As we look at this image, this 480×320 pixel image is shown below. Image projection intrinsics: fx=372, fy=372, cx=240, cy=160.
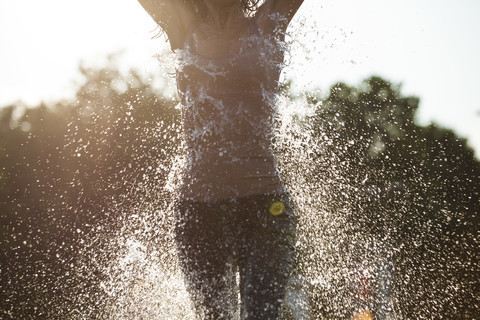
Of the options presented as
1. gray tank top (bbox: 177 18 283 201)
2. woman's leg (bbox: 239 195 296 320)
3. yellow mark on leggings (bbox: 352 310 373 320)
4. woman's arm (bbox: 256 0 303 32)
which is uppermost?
woman's arm (bbox: 256 0 303 32)

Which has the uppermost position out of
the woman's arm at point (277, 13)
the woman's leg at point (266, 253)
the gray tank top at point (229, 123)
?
the woman's arm at point (277, 13)

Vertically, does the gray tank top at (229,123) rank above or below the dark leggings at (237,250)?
above

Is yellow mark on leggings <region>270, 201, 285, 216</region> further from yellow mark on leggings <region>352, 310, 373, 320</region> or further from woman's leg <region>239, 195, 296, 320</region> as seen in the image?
yellow mark on leggings <region>352, 310, 373, 320</region>

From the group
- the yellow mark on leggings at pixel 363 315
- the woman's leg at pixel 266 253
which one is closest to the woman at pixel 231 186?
the woman's leg at pixel 266 253

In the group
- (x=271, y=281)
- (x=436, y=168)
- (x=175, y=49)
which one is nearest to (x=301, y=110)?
(x=175, y=49)

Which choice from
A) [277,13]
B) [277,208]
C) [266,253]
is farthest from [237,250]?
[277,13]

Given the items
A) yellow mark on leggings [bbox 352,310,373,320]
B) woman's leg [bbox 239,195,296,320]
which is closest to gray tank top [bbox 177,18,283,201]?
woman's leg [bbox 239,195,296,320]

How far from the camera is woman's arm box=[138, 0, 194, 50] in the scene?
2.63m

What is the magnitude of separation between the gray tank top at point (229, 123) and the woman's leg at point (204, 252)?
0.40 ft

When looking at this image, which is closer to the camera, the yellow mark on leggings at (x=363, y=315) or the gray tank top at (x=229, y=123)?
the gray tank top at (x=229, y=123)

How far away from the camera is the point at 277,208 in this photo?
2.24 meters

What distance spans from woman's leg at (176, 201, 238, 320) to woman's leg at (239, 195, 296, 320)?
14cm

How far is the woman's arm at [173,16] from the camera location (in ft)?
8.64

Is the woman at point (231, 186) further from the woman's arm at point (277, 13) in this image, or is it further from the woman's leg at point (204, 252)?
the woman's arm at point (277, 13)
